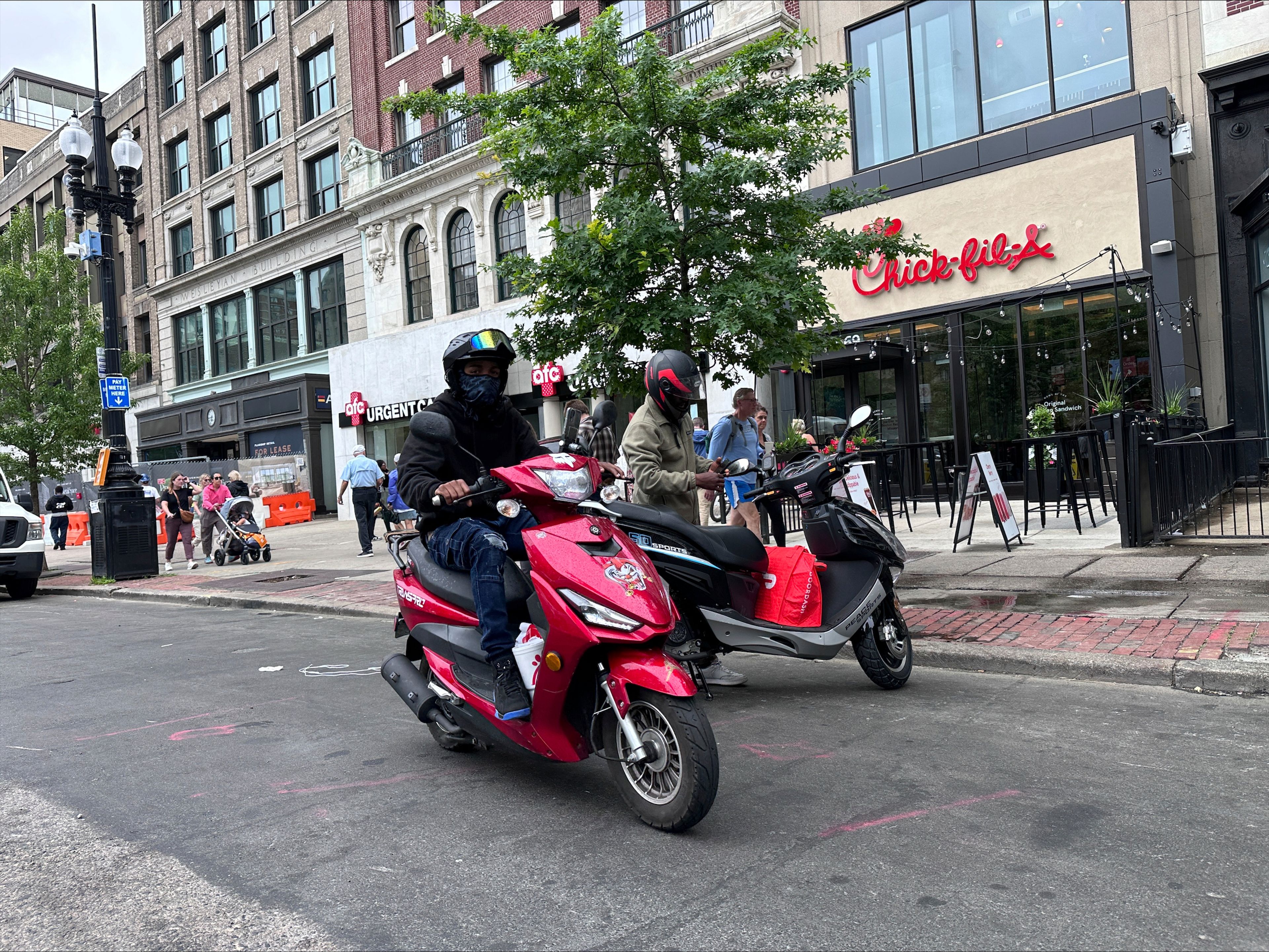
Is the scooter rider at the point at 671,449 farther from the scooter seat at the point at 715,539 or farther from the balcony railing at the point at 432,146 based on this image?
the balcony railing at the point at 432,146

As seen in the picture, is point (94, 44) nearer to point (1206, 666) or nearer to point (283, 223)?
point (283, 223)

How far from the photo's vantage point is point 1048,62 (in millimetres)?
15312

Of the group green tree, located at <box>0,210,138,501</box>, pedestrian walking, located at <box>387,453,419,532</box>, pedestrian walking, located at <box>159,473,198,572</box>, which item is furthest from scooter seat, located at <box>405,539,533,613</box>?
green tree, located at <box>0,210,138,501</box>

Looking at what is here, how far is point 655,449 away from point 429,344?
20.3 meters

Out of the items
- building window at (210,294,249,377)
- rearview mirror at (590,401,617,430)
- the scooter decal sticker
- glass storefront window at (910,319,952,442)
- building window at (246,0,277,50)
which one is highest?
building window at (246,0,277,50)

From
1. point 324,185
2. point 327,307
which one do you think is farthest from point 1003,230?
point 324,185

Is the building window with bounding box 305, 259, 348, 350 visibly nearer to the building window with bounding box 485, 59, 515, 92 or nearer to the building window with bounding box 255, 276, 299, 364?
the building window with bounding box 255, 276, 299, 364

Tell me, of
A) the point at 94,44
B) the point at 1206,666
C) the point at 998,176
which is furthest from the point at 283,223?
the point at 1206,666

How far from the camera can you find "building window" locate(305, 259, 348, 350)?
28203mm

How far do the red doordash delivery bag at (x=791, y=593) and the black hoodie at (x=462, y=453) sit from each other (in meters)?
1.51

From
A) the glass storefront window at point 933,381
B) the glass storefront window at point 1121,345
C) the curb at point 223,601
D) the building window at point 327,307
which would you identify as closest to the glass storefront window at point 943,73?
the glass storefront window at point 933,381

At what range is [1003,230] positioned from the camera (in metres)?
15.5

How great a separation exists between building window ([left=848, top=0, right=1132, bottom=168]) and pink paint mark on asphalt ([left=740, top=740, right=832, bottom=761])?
1326 centimetres

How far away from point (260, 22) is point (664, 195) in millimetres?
27983
